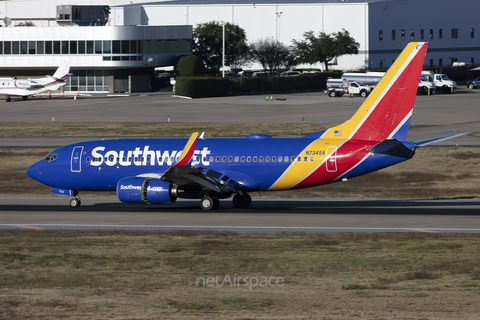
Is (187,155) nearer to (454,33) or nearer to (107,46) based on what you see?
(107,46)

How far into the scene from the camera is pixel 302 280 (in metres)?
18.5

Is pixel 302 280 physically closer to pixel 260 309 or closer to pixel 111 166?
pixel 260 309

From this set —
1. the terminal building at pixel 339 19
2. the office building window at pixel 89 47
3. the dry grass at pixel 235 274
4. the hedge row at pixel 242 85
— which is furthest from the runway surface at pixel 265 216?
the terminal building at pixel 339 19

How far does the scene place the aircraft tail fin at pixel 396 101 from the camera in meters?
31.2

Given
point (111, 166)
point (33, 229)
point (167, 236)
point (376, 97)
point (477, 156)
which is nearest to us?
point (167, 236)

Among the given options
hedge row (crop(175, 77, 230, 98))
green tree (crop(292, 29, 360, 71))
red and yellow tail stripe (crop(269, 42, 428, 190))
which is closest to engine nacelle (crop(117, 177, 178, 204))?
red and yellow tail stripe (crop(269, 42, 428, 190))

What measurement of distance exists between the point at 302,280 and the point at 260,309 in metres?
3.40

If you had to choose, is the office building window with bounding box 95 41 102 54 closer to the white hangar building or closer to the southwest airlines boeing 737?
the white hangar building

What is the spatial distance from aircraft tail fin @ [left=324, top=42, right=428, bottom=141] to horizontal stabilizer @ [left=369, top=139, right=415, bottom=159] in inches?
21.5

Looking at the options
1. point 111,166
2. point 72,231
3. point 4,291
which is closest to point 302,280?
point 4,291

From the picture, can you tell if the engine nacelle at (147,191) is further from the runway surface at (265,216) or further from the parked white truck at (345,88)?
the parked white truck at (345,88)

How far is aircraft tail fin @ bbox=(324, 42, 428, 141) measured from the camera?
3124 centimetres

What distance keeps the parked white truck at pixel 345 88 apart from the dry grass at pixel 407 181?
57202mm

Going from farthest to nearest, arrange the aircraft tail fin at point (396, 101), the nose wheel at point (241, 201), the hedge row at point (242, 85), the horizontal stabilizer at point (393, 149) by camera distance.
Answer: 1. the hedge row at point (242, 85)
2. the nose wheel at point (241, 201)
3. the aircraft tail fin at point (396, 101)
4. the horizontal stabilizer at point (393, 149)
